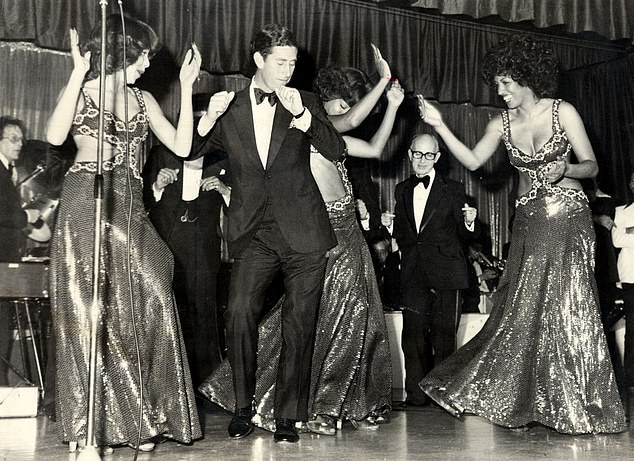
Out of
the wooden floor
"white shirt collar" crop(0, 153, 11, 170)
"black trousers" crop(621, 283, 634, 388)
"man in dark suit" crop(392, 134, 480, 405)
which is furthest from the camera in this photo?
"black trousers" crop(621, 283, 634, 388)

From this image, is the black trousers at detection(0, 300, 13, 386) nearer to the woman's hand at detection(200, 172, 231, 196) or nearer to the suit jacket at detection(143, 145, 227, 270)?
the suit jacket at detection(143, 145, 227, 270)

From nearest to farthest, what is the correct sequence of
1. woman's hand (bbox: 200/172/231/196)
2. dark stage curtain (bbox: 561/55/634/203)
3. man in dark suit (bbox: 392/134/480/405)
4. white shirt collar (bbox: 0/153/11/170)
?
man in dark suit (bbox: 392/134/480/405) → woman's hand (bbox: 200/172/231/196) → white shirt collar (bbox: 0/153/11/170) → dark stage curtain (bbox: 561/55/634/203)

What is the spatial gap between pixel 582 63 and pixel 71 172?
6194 millimetres

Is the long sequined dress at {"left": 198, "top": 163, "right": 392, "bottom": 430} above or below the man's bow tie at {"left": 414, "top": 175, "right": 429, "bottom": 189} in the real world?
below

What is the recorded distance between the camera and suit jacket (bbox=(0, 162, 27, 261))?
Result: 6.59 m

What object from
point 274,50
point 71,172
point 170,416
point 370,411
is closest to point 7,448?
point 170,416

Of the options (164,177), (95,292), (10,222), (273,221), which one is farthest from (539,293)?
(10,222)

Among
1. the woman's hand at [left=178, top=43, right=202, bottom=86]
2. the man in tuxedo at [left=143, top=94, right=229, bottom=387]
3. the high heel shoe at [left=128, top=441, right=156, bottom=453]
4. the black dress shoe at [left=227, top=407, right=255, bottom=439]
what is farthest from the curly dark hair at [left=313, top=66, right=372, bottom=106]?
the high heel shoe at [left=128, top=441, right=156, bottom=453]

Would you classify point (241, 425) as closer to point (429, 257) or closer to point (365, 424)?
point (365, 424)

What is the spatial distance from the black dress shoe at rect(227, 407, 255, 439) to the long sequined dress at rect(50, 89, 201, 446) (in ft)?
0.88

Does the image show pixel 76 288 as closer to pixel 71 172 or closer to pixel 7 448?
pixel 71 172

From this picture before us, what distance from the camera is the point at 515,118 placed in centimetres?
484

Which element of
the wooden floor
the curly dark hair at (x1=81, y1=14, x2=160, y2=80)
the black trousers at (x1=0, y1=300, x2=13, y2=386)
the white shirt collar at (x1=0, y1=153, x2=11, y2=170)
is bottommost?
the wooden floor

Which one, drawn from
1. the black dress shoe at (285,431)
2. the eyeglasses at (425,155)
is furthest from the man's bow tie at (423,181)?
the black dress shoe at (285,431)
